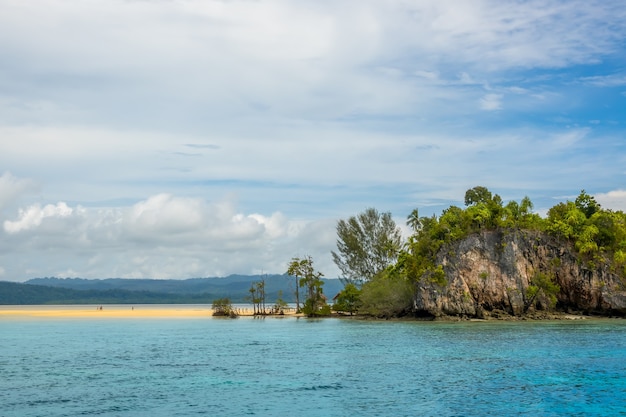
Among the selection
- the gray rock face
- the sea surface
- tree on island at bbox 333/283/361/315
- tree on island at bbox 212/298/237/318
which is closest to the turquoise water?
the sea surface

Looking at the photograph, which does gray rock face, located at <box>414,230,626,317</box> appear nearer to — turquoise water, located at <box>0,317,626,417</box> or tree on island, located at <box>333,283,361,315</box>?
turquoise water, located at <box>0,317,626,417</box>

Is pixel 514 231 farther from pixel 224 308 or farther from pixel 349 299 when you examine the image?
pixel 224 308

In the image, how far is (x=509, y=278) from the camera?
88.4m

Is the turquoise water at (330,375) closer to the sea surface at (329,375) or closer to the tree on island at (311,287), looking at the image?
the sea surface at (329,375)

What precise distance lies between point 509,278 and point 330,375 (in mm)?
53829

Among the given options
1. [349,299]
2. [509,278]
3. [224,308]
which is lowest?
[224,308]

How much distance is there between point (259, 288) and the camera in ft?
412

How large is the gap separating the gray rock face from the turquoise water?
56.6ft

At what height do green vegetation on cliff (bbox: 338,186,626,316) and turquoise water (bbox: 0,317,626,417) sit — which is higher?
green vegetation on cliff (bbox: 338,186,626,316)

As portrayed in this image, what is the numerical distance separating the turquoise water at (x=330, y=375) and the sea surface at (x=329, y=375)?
0.09m

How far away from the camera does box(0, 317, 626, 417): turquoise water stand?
30.8 meters

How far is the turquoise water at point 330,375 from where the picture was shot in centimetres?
3083

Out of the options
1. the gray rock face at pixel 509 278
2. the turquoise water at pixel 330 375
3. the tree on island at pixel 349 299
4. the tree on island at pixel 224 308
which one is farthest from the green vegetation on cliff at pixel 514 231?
the tree on island at pixel 224 308

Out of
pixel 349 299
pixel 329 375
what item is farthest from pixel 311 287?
pixel 329 375
